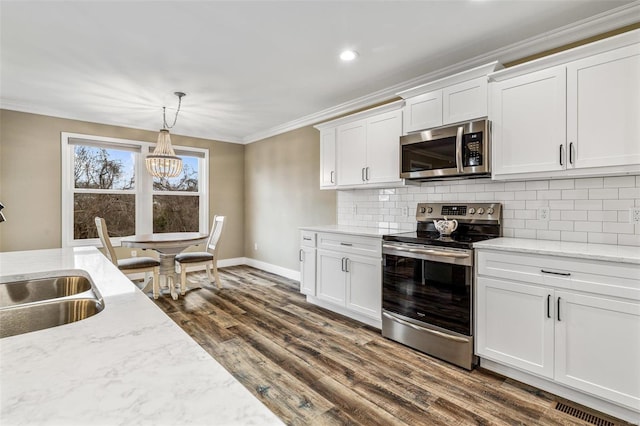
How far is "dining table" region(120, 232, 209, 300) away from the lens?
3879mm

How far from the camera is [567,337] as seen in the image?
1981 millimetres

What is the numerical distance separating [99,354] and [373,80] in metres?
3.35

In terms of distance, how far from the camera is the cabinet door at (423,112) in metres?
2.88

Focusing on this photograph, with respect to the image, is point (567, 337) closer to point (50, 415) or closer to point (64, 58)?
point (50, 415)

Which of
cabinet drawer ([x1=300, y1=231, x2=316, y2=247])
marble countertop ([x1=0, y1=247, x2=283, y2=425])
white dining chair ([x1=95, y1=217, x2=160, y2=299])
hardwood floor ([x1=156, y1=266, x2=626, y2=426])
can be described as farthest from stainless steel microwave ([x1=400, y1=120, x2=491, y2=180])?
white dining chair ([x1=95, y1=217, x2=160, y2=299])

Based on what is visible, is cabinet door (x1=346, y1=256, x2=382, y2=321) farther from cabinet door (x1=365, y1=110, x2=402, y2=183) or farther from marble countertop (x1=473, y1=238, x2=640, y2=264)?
marble countertop (x1=473, y1=238, x2=640, y2=264)

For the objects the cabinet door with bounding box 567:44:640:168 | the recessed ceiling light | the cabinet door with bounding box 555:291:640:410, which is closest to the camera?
the cabinet door with bounding box 555:291:640:410

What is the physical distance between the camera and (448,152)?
2.77m

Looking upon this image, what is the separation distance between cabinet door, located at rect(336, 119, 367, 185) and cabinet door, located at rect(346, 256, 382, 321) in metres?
0.96

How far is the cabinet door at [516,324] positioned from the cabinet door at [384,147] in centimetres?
143

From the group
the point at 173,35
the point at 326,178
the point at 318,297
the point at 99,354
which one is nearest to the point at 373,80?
the point at 326,178

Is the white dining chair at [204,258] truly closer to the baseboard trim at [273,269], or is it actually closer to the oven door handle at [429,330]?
the baseboard trim at [273,269]

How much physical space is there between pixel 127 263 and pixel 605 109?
483 centimetres

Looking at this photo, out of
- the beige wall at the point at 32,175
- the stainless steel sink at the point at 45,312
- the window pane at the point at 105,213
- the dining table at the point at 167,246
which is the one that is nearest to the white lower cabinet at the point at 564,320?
the stainless steel sink at the point at 45,312
